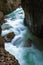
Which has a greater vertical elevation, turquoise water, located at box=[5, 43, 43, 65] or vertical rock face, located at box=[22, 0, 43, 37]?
vertical rock face, located at box=[22, 0, 43, 37]

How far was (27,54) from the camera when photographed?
1045cm

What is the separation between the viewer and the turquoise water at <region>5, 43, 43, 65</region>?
955 centimetres

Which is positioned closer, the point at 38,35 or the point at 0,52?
the point at 0,52

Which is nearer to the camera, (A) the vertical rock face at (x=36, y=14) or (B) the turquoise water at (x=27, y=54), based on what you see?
(B) the turquoise water at (x=27, y=54)

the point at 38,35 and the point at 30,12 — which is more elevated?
the point at 30,12

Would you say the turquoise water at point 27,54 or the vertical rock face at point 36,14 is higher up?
the vertical rock face at point 36,14

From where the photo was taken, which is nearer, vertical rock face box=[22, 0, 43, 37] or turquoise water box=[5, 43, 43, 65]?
turquoise water box=[5, 43, 43, 65]

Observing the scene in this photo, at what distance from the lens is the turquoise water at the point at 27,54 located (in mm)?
9547

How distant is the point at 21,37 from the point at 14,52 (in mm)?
2481

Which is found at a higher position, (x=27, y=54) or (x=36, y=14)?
(x=36, y=14)

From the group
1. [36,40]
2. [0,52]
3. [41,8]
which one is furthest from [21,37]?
[0,52]

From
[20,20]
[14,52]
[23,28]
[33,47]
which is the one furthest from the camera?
[20,20]

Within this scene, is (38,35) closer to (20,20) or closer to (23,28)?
(23,28)

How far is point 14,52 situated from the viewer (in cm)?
1055
